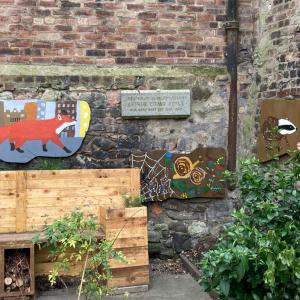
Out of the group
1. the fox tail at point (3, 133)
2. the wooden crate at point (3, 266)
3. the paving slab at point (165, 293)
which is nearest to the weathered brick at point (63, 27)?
the fox tail at point (3, 133)

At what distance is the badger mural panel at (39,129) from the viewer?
6.16 meters

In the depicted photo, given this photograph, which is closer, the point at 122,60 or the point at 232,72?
the point at 122,60

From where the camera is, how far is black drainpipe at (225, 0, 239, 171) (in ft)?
21.6

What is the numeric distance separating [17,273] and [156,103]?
2678mm

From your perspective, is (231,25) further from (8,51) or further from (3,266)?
(3,266)

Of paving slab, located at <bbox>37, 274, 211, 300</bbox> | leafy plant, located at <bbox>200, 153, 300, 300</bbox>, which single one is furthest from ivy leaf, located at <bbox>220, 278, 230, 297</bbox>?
paving slab, located at <bbox>37, 274, 211, 300</bbox>

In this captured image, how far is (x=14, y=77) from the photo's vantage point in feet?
20.4

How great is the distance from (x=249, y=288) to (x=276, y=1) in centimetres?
404

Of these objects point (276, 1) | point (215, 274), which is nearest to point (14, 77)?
point (276, 1)

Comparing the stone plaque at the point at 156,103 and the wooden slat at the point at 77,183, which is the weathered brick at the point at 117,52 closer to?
the stone plaque at the point at 156,103

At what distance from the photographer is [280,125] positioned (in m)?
5.99

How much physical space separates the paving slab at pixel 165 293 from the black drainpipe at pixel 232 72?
5.79 ft

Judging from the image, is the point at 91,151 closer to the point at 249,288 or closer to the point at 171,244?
the point at 171,244

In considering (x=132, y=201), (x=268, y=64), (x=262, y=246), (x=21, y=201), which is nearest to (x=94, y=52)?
(x=132, y=201)
